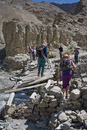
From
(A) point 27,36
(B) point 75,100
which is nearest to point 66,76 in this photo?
(B) point 75,100

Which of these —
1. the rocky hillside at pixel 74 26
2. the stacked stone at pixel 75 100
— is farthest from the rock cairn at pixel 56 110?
the rocky hillside at pixel 74 26

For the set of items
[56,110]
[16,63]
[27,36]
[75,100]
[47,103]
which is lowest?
[16,63]

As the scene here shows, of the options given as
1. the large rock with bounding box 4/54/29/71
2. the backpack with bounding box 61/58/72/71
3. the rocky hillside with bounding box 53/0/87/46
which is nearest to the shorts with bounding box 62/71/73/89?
the backpack with bounding box 61/58/72/71

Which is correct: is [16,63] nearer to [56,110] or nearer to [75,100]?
[56,110]

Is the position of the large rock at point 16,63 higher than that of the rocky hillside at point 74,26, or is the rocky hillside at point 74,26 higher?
the rocky hillside at point 74,26

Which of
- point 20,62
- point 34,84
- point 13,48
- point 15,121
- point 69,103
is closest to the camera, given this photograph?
point 69,103

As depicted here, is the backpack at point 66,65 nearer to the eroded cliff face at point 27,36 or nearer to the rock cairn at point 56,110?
the rock cairn at point 56,110

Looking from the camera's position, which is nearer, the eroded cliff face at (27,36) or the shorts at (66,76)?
Answer: the shorts at (66,76)

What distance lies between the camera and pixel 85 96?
523 cm

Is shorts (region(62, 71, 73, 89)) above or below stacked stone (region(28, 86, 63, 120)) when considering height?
above

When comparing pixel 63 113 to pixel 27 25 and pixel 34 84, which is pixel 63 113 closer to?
pixel 34 84

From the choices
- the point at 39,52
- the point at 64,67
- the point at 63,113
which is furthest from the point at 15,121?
the point at 39,52

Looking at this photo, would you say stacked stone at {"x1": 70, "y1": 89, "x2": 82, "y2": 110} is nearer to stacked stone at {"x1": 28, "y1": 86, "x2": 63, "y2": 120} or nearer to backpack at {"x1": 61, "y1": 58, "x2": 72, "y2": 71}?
stacked stone at {"x1": 28, "y1": 86, "x2": 63, "y2": 120}

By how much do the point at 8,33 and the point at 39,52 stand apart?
1473 centimetres
